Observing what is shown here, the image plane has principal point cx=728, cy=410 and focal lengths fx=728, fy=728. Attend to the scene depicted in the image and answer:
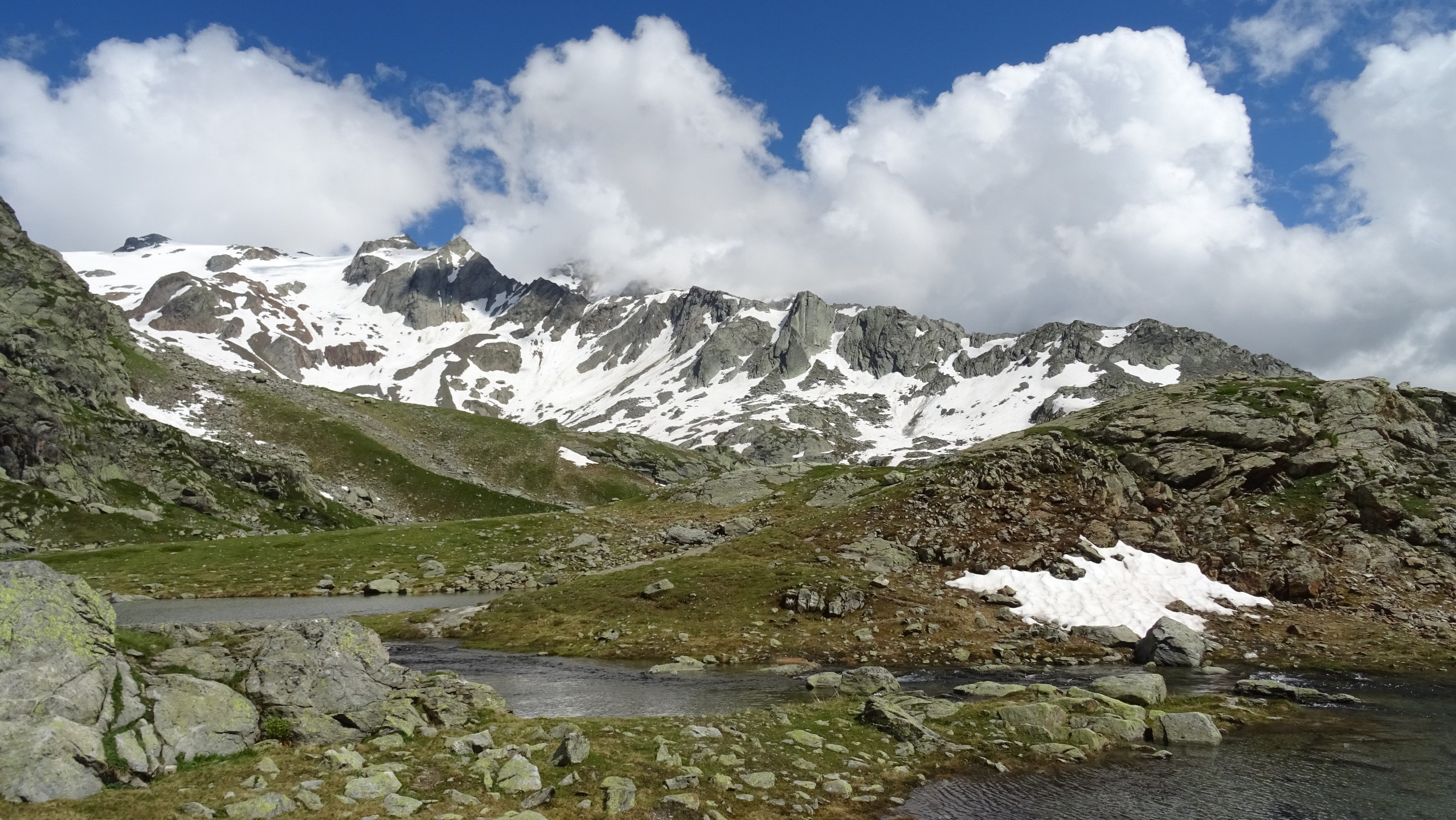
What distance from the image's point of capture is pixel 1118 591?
158 ft

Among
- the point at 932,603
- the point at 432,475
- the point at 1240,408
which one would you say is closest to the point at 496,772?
the point at 932,603

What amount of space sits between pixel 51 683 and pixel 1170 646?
150 ft

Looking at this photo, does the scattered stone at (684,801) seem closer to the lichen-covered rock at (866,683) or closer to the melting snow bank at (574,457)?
the lichen-covered rock at (866,683)

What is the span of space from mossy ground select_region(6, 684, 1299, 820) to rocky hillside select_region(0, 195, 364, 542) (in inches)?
3457

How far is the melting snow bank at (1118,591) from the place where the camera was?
45250mm

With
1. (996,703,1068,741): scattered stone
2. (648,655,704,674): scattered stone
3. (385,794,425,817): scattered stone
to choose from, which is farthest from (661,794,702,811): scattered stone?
(648,655,704,674): scattered stone

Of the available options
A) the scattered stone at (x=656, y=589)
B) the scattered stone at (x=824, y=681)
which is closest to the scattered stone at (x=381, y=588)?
the scattered stone at (x=656, y=589)

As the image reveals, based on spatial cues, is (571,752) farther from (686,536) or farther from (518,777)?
(686,536)

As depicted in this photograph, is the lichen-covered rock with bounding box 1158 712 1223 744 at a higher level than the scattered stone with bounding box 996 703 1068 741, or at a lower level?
higher

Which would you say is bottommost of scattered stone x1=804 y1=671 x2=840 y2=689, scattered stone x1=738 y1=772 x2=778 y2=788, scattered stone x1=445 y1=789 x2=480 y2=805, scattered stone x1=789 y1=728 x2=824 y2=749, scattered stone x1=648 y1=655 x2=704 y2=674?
scattered stone x1=648 y1=655 x2=704 y2=674

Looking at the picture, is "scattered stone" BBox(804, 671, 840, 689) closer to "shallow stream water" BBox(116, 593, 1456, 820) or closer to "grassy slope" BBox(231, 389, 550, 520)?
"shallow stream water" BBox(116, 593, 1456, 820)

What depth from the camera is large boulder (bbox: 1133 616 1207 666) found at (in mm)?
38844

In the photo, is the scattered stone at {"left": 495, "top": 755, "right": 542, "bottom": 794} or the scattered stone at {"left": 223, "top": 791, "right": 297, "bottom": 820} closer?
the scattered stone at {"left": 223, "top": 791, "right": 297, "bottom": 820}

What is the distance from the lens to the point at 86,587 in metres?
18.7
